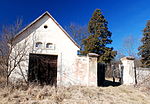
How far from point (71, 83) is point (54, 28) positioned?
4.69 meters

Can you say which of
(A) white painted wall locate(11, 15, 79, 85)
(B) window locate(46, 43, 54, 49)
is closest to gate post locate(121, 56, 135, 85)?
(A) white painted wall locate(11, 15, 79, 85)

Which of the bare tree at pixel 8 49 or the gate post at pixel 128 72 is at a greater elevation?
the bare tree at pixel 8 49

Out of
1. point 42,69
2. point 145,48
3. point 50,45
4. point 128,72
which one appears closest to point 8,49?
point 42,69

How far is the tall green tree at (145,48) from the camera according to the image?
17.6 metres

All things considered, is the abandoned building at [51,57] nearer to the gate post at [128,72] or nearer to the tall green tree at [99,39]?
the gate post at [128,72]

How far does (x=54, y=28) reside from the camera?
9.38 metres

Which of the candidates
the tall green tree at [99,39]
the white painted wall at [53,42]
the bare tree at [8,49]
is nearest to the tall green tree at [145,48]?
the tall green tree at [99,39]

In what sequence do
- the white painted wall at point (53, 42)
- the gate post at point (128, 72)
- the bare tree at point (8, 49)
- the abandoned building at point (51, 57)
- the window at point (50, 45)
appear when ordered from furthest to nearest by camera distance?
the gate post at point (128, 72)
the window at point (50, 45)
the white painted wall at point (53, 42)
the abandoned building at point (51, 57)
the bare tree at point (8, 49)

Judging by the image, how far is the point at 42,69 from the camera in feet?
29.2

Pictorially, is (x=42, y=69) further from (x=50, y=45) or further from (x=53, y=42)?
(x=53, y=42)

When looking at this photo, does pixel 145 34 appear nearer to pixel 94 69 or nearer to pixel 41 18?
pixel 94 69

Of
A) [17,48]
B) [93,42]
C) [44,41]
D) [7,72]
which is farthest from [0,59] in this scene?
[93,42]

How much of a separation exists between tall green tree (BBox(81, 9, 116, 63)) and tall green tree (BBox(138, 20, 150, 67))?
4904 millimetres

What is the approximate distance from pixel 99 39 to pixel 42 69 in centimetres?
1232
